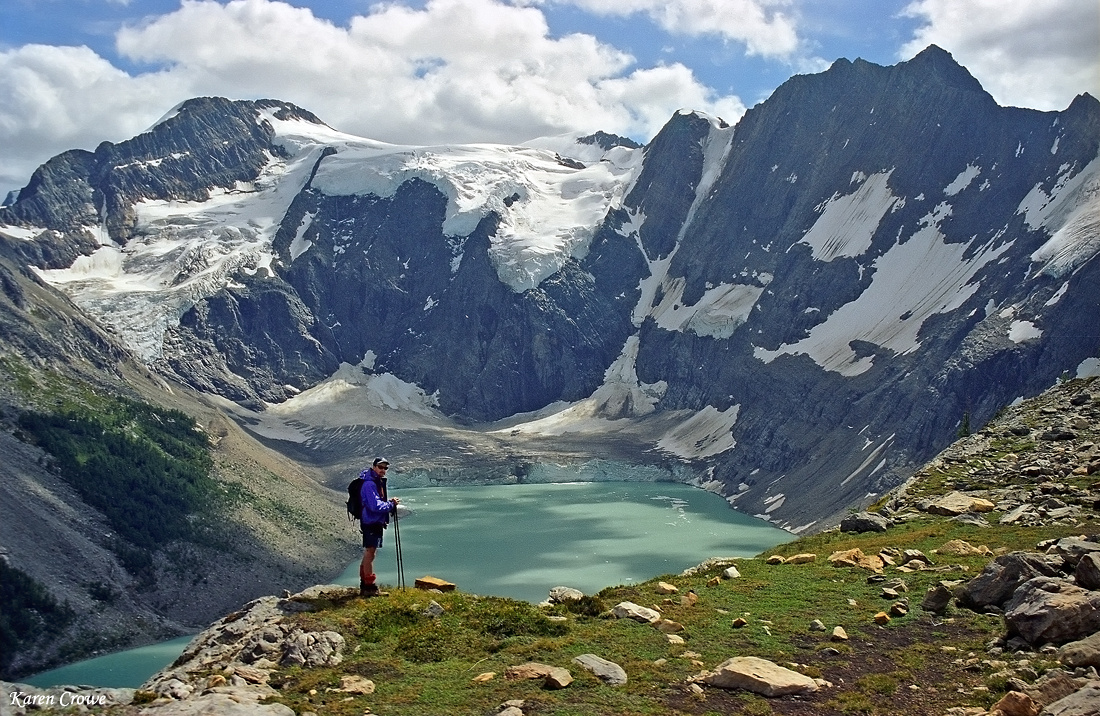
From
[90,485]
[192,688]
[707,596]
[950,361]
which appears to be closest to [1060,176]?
[950,361]

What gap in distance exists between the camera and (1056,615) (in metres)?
18.2

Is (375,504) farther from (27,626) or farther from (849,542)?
(27,626)

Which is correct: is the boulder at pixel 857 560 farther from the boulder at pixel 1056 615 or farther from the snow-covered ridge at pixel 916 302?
the snow-covered ridge at pixel 916 302

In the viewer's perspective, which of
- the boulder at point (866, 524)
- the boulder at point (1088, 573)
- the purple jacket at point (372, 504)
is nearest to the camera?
the boulder at point (1088, 573)

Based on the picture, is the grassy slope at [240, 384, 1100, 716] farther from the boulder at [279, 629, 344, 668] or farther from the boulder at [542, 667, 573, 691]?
the boulder at [279, 629, 344, 668]

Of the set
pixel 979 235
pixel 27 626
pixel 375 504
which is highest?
pixel 979 235

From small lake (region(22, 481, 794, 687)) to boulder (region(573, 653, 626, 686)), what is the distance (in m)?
69.5

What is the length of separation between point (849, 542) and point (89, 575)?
304 feet

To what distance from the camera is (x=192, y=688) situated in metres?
17.0

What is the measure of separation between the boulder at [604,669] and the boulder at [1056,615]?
7.83 meters

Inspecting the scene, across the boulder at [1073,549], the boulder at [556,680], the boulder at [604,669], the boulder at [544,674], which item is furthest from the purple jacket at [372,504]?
the boulder at [1073,549]

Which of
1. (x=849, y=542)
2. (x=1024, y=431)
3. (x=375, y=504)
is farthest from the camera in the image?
(x=1024, y=431)

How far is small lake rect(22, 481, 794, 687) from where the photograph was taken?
99875mm

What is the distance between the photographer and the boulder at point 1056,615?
709 inches
